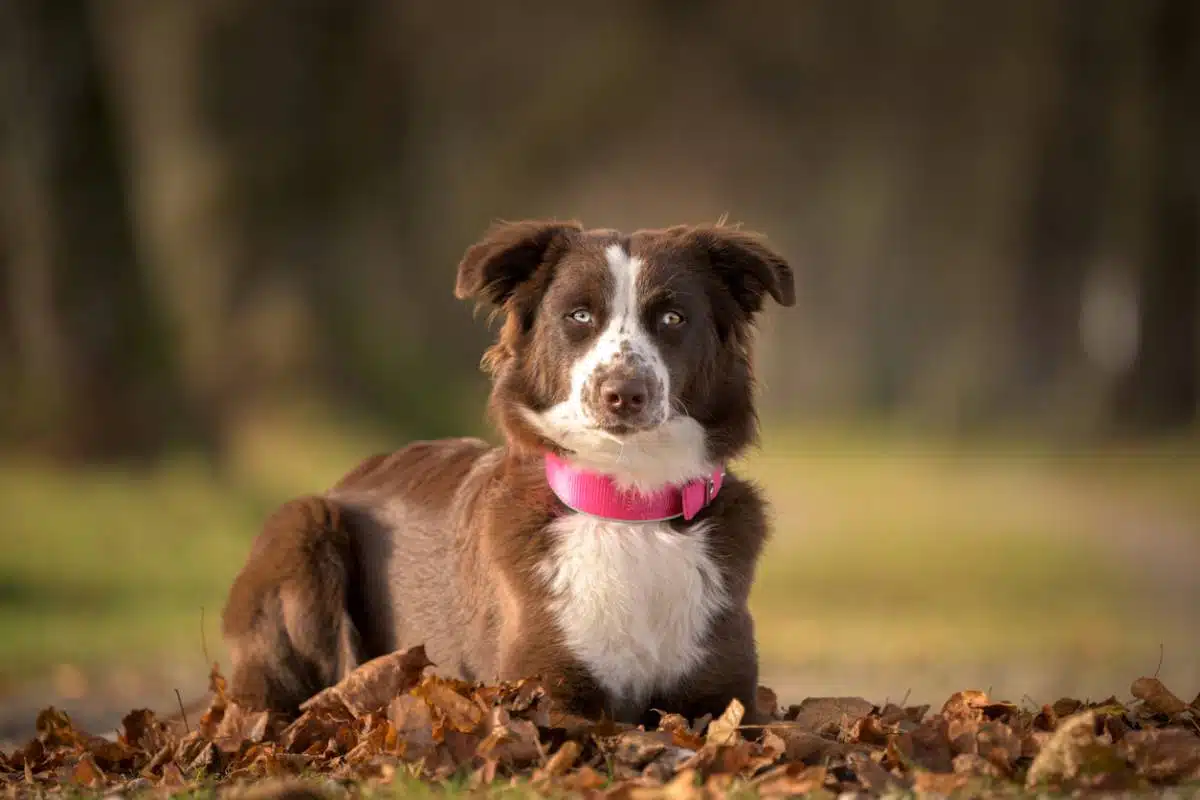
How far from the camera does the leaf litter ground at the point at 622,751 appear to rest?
4074 mm

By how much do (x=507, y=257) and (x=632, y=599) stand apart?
1268 millimetres

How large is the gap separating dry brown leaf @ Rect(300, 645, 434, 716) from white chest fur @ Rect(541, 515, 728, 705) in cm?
72

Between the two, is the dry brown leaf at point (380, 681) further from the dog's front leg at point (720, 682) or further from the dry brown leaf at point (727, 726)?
the dry brown leaf at point (727, 726)

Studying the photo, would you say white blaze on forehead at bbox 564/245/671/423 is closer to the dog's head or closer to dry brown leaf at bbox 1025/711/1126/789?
the dog's head

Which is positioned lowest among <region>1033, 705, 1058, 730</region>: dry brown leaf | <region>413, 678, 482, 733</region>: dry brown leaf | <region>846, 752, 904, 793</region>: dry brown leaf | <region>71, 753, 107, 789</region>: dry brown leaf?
<region>71, 753, 107, 789</region>: dry brown leaf

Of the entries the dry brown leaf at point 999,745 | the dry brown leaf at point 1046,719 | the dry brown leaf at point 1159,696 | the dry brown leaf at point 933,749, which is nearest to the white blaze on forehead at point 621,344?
the dry brown leaf at point 933,749

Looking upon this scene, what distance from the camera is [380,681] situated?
5145 mm

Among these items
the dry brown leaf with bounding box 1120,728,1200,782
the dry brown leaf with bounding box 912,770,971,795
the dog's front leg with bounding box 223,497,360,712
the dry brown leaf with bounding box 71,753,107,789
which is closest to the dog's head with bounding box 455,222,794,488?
the dog's front leg with bounding box 223,497,360,712

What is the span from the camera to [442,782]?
162 inches

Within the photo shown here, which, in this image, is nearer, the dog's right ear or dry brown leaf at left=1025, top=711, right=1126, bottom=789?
dry brown leaf at left=1025, top=711, right=1126, bottom=789

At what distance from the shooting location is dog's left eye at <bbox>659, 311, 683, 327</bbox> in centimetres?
470

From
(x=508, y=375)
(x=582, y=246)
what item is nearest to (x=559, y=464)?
(x=508, y=375)

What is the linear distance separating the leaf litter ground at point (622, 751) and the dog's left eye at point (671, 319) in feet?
4.12

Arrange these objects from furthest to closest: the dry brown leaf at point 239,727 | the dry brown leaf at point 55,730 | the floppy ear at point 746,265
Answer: the dry brown leaf at point 55,730
the dry brown leaf at point 239,727
the floppy ear at point 746,265
